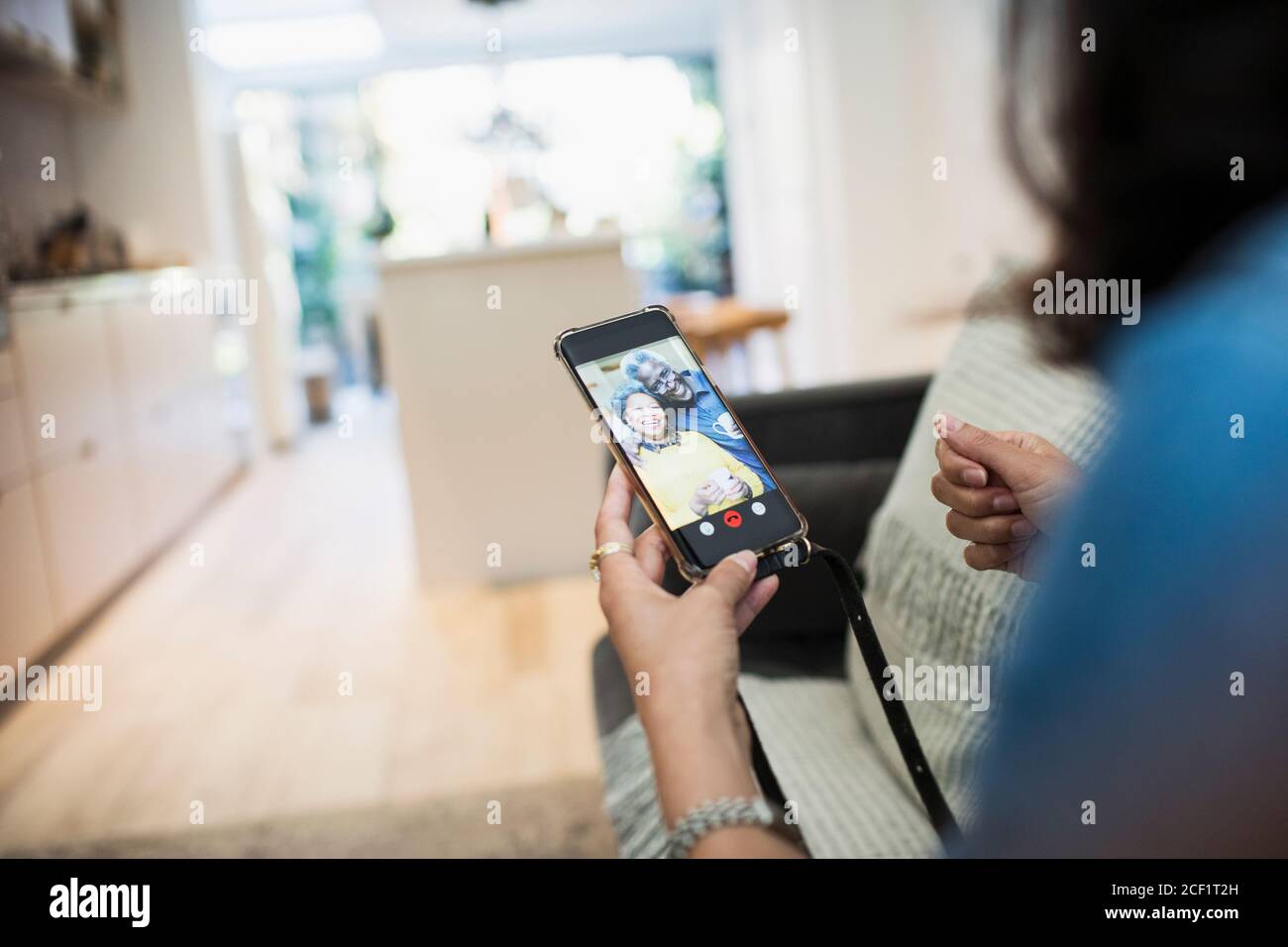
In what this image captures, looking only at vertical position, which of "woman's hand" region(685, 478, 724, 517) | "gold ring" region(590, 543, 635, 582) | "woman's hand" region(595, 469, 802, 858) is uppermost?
"woman's hand" region(685, 478, 724, 517)

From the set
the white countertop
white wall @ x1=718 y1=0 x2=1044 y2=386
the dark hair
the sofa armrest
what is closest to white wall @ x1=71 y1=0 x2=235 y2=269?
the white countertop

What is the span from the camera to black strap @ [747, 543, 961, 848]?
0.32 meters

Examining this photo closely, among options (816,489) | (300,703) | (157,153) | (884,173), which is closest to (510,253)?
(300,703)

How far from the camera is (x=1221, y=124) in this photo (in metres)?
0.33

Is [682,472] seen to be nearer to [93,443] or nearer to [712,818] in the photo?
[712,818]

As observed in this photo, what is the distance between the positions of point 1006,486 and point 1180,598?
0.23 feet

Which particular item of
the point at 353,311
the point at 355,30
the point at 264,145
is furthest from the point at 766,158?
the point at 353,311

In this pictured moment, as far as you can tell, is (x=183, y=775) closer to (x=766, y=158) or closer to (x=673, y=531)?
(x=673, y=531)

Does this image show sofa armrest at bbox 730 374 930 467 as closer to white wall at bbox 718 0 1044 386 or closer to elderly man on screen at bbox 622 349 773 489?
elderly man on screen at bbox 622 349 773 489

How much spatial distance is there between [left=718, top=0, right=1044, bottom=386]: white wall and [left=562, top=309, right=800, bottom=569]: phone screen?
1.71 meters

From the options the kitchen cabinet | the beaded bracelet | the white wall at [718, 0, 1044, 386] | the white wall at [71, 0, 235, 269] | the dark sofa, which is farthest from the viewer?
the white wall at [718, 0, 1044, 386]

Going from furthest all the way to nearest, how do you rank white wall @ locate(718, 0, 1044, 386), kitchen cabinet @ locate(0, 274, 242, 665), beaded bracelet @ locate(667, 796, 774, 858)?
1. white wall @ locate(718, 0, 1044, 386)
2. kitchen cabinet @ locate(0, 274, 242, 665)
3. beaded bracelet @ locate(667, 796, 774, 858)

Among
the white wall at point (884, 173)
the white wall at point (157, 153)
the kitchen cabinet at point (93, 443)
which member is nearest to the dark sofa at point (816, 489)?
the kitchen cabinet at point (93, 443)
